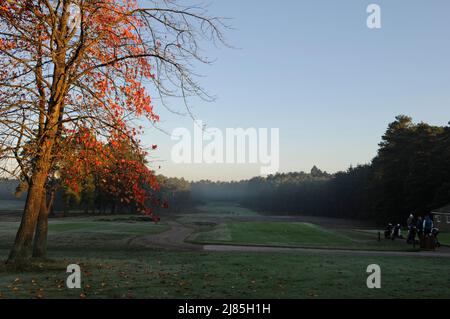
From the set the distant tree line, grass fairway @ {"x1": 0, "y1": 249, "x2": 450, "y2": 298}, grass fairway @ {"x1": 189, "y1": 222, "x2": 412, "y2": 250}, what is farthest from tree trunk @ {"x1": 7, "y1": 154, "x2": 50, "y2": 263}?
the distant tree line

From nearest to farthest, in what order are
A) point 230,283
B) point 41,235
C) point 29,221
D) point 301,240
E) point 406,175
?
point 230,283 → point 29,221 → point 41,235 → point 301,240 → point 406,175

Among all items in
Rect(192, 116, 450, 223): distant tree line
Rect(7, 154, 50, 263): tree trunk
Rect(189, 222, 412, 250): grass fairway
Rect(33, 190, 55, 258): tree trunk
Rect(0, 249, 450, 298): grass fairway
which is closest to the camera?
Rect(0, 249, 450, 298): grass fairway

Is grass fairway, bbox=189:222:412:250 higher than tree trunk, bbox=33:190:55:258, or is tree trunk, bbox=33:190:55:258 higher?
tree trunk, bbox=33:190:55:258

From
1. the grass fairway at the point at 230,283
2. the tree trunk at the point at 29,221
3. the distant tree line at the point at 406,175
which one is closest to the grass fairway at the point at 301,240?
the grass fairway at the point at 230,283

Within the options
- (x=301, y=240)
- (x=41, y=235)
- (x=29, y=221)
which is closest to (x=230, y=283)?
(x=29, y=221)

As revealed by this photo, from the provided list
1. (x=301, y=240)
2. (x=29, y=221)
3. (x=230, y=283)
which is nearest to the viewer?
(x=230, y=283)

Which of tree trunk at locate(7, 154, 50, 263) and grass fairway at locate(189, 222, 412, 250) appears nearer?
tree trunk at locate(7, 154, 50, 263)

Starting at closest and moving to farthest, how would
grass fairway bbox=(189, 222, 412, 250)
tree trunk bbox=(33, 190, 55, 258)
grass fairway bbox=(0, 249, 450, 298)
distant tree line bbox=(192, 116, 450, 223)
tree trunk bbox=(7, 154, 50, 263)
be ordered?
grass fairway bbox=(0, 249, 450, 298) < tree trunk bbox=(7, 154, 50, 263) < tree trunk bbox=(33, 190, 55, 258) < grass fairway bbox=(189, 222, 412, 250) < distant tree line bbox=(192, 116, 450, 223)

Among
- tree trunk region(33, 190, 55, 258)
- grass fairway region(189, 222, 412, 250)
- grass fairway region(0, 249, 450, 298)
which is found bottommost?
grass fairway region(189, 222, 412, 250)

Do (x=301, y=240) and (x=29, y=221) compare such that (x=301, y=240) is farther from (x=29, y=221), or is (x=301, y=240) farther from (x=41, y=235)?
(x=29, y=221)

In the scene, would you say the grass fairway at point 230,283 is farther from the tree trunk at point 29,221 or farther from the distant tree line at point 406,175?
the distant tree line at point 406,175

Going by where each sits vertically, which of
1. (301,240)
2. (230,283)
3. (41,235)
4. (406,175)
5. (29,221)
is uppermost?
(406,175)

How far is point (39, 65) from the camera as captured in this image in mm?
13039

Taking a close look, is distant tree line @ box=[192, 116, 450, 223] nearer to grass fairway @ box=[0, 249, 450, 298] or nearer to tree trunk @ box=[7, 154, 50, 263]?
grass fairway @ box=[0, 249, 450, 298]
